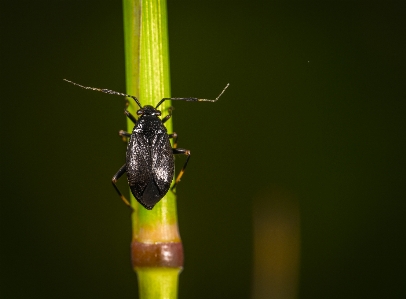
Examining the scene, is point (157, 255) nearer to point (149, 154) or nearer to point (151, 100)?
point (151, 100)

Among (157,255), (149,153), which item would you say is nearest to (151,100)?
(157,255)

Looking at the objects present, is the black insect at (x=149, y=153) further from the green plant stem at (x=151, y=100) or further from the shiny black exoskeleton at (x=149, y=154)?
the green plant stem at (x=151, y=100)

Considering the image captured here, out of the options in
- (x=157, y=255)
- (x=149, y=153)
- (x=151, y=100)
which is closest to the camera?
(x=151, y=100)

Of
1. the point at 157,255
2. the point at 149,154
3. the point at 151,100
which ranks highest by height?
the point at 151,100

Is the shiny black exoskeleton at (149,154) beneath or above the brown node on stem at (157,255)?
above

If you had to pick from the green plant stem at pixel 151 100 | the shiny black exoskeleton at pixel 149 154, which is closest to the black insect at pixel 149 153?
the shiny black exoskeleton at pixel 149 154

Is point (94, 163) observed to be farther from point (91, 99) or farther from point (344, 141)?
point (344, 141)

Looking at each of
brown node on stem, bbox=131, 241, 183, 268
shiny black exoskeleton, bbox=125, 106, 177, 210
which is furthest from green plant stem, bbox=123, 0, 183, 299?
shiny black exoskeleton, bbox=125, 106, 177, 210

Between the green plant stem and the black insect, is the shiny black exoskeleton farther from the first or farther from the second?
the green plant stem

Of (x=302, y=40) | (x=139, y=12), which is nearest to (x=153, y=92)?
(x=139, y=12)
